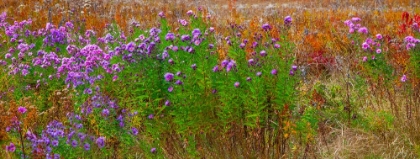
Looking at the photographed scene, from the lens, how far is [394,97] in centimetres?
492

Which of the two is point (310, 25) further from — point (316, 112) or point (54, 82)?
point (54, 82)

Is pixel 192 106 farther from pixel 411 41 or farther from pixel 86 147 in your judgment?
pixel 411 41

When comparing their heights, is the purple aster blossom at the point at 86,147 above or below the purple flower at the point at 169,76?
below

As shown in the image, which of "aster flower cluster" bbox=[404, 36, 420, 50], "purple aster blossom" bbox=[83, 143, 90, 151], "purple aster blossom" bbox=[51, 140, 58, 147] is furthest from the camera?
"aster flower cluster" bbox=[404, 36, 420, 50]

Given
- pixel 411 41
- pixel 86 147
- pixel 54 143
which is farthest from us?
pixel 411 41

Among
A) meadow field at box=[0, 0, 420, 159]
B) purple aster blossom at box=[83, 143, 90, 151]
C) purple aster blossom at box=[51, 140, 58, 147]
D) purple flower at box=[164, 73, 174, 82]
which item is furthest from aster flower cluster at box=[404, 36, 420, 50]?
purple aster blossom at box=[51, 140, 58, 147]

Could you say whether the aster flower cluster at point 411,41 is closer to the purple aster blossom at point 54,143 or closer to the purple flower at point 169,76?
the purple flower at point 169,76

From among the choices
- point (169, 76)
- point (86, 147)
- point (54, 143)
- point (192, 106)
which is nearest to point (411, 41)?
point (192, 106)

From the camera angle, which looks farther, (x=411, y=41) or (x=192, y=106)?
(x=411, y=41)

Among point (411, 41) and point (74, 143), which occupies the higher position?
point (411, 41)

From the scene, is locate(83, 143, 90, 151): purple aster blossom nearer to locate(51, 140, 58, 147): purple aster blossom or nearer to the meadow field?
the meadow field


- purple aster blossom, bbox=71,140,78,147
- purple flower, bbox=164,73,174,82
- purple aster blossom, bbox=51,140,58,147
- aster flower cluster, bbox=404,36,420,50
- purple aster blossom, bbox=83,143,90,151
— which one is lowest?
purple aster blossom, bbox=83,143,90,151

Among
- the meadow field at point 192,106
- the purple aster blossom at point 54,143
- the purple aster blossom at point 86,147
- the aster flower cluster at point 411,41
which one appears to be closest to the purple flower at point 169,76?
the meadow field at point 192,106

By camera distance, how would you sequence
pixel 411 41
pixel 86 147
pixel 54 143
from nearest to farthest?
pixel 54 143 → pixel 86 147 → pixel 411 41
